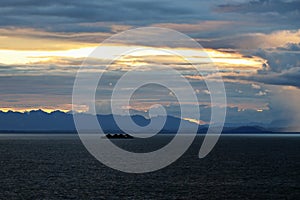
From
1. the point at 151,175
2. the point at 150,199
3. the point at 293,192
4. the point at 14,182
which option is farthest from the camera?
the point at 151,175

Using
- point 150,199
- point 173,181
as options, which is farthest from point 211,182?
point 150,199

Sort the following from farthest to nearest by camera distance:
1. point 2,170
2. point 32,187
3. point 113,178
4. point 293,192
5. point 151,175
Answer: point 2,170, point 151,175, point 113,178, point 32,187, point 293,192

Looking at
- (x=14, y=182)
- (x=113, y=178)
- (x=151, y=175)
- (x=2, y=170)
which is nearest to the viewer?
(x=14, y=182)

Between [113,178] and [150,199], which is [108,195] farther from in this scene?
[113,178]

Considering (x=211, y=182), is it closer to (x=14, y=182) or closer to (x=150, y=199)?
(x=150, y=199)

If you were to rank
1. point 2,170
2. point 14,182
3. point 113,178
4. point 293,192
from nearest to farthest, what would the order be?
point 293,192, point 14,182, point 113,178, point 2,170

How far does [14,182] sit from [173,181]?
1484 inches

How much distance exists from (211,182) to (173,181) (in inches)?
362

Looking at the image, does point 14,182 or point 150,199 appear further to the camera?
point 14,182

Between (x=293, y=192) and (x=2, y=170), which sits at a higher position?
(x=2, y=170)

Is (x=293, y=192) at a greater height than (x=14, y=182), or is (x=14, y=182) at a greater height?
(x=14, y=182)

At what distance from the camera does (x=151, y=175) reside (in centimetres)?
14212

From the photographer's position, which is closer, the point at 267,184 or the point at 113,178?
the point at 267,184

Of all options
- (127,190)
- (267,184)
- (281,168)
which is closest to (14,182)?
(127,190)
